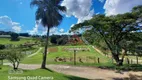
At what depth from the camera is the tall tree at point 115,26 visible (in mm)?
25611

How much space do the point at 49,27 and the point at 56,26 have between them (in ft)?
2.95

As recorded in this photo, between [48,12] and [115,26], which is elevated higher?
[48,12]

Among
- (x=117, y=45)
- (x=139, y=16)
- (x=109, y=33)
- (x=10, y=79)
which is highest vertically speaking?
(x=139, y=16)

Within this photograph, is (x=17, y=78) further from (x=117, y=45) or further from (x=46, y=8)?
(x=117, y=45)

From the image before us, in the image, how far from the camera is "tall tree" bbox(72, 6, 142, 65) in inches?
1008

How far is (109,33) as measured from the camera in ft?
92.5

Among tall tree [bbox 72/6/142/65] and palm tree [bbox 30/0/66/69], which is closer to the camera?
palm tree [bbox 30/0/66/69]

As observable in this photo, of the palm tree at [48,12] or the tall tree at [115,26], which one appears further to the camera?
the tall tree at [115,26]

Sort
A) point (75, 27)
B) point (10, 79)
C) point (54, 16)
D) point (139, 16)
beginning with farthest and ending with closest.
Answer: point (75, 27)
point (139, 16)
point (54, 16)
point (10, 79)

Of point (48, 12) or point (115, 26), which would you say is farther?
point (115, 26)

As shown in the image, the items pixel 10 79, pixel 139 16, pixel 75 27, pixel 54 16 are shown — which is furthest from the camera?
pixel 75 27

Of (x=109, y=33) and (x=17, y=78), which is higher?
(x=109, y=33)

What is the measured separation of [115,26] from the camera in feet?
87.4

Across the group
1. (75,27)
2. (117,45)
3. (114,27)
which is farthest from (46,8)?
(117,45)
